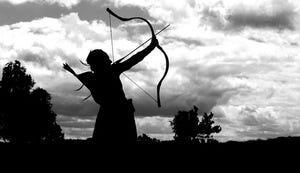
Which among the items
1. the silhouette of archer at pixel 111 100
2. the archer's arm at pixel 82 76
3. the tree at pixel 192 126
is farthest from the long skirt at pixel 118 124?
the tree at pixel 192 126

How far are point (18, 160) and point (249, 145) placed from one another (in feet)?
19.8

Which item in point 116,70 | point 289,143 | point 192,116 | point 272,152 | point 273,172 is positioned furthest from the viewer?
point 192,116

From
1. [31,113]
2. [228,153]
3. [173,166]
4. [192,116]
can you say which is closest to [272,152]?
[228,153]

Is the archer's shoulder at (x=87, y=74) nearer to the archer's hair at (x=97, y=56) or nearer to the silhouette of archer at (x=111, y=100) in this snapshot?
the silhouette of archer at (x=111, y=100)

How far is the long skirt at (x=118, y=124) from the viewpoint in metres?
6.47

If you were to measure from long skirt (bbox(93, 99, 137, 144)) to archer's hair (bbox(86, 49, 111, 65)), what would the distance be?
2.31 feet

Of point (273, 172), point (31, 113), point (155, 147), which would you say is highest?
point (31, 113)

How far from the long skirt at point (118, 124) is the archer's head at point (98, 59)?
2.03ft

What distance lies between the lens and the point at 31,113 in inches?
1906

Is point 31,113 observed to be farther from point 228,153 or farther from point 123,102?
point 123,102

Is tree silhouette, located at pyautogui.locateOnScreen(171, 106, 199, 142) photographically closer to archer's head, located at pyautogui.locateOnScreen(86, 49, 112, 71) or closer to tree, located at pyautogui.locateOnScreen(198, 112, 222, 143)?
tree, located at pyautogui.locateOnScreen(198, 112, 222, 143)

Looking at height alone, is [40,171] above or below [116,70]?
below

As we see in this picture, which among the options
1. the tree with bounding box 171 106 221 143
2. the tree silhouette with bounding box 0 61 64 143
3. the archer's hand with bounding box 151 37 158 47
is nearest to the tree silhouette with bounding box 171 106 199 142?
the tree with bounding box 171 106 221 143

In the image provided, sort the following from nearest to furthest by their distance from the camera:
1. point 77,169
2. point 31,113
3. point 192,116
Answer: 1. point 77,169
2. point 31,113
3. point 192,116
